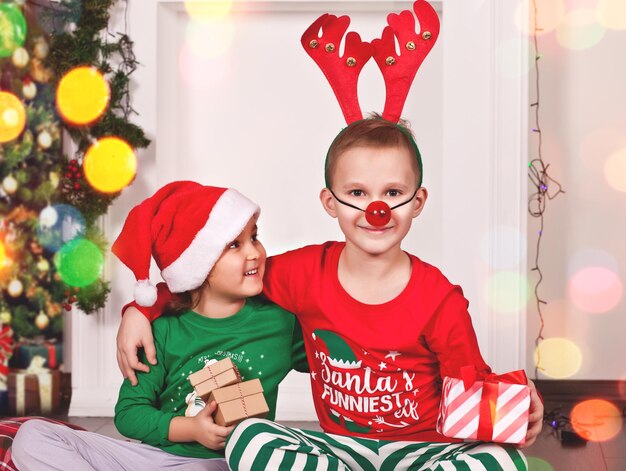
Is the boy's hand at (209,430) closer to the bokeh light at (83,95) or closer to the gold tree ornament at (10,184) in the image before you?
the bokeh light at (83,95)

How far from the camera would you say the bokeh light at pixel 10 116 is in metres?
2.74

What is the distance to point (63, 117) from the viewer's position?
2672 millimetres

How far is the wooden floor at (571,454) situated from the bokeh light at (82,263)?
0.48 m

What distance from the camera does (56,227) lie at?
9.12ft

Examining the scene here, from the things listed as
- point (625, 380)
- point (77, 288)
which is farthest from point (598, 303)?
point (77, 288)

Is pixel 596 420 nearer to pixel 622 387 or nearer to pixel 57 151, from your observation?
pixel 622 387

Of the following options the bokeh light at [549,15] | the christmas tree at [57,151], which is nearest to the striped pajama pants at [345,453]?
the christmas tree at [57,151]

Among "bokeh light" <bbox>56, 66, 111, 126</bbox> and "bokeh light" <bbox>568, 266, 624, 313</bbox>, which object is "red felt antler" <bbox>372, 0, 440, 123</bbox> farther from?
"bokeh light" <bbox>568, 266, 624, 313</bbox>

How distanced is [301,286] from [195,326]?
0.76 feet

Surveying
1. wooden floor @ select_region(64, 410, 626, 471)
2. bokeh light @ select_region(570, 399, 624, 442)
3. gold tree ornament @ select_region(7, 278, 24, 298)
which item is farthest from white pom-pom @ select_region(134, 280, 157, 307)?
bokeh light @ select_region(570, 399, 624, 442)

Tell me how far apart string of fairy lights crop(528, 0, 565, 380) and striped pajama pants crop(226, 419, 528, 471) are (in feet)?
5.01

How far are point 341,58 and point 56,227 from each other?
1484mm

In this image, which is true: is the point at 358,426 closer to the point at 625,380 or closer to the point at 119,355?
the point at 119,355

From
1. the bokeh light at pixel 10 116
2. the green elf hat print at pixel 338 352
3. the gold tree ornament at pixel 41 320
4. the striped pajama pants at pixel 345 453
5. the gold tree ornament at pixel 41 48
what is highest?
the gold tree ornament at pixel 41 48
